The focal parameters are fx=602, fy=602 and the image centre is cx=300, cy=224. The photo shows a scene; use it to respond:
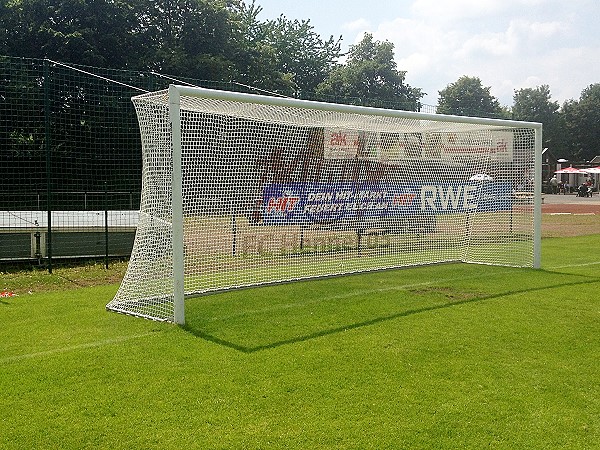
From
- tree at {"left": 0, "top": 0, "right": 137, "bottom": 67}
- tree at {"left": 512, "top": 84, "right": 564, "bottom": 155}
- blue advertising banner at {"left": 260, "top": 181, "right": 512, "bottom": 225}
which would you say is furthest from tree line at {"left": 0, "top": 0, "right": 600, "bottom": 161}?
tree at {"left": 512, "top": 84, "right": 564, "bottom": 155}

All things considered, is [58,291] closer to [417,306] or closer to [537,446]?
[417,306]

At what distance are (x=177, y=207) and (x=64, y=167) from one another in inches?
453

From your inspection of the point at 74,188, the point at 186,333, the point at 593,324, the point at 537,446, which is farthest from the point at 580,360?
the point at 74,188

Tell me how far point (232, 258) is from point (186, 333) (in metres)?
2.57

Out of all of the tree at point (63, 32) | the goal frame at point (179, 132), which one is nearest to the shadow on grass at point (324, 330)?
the goal frame at point (179, 132)

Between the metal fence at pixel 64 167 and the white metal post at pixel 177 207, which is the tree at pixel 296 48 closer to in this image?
the metal fence at pixel 64 167

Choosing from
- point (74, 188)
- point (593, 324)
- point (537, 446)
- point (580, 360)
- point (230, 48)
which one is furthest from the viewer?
point (230, 48)

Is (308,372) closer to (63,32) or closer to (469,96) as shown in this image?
(63,32)

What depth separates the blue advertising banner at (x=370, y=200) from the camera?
8258 millimetres

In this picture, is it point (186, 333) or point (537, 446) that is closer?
point (537, 446)

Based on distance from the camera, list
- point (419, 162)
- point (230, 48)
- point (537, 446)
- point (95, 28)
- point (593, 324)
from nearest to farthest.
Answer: point (537, 446), point (593, 324), point (419, 162), point (95, 28), point (230, 48)

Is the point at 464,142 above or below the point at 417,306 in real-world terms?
above

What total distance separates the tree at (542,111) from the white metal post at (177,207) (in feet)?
225

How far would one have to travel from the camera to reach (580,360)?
4.85m
